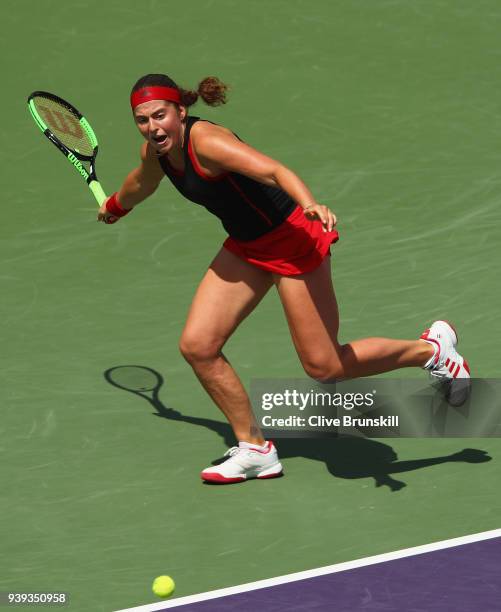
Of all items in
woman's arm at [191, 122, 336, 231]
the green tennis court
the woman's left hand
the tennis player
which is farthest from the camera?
Answer: the tennis player

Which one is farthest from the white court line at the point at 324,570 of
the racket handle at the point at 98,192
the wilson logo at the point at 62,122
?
the wilson logo at the point at 62,122

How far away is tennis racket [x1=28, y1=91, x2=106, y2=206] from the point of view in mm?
9875

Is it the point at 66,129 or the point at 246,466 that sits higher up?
the point at 66,129

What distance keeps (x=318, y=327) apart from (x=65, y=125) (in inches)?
102

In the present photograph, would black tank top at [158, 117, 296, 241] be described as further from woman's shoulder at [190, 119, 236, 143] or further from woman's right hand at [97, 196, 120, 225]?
woman's right hand at [97, 196, 120, 225]

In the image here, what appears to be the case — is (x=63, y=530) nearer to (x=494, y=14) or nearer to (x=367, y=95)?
(x=367, y=95)

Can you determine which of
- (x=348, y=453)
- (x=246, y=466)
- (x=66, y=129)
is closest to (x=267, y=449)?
(x=246, y=466)

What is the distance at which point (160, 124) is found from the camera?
8211mm

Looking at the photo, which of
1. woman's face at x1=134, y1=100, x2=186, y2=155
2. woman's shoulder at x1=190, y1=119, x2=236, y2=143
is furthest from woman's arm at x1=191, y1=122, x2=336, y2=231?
woman's face at x1=134, y1=100, x2=186, y2=155

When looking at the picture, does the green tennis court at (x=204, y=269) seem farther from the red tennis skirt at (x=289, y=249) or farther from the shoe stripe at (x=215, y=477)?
the red tennis skirt at (x=289, y=249)

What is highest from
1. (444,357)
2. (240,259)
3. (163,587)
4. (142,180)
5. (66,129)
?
(66,129)

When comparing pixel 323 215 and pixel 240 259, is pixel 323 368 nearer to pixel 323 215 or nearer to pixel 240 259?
pixel 240 259

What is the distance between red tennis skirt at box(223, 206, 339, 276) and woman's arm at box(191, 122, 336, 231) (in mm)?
494

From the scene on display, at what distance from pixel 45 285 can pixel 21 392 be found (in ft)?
6.38
